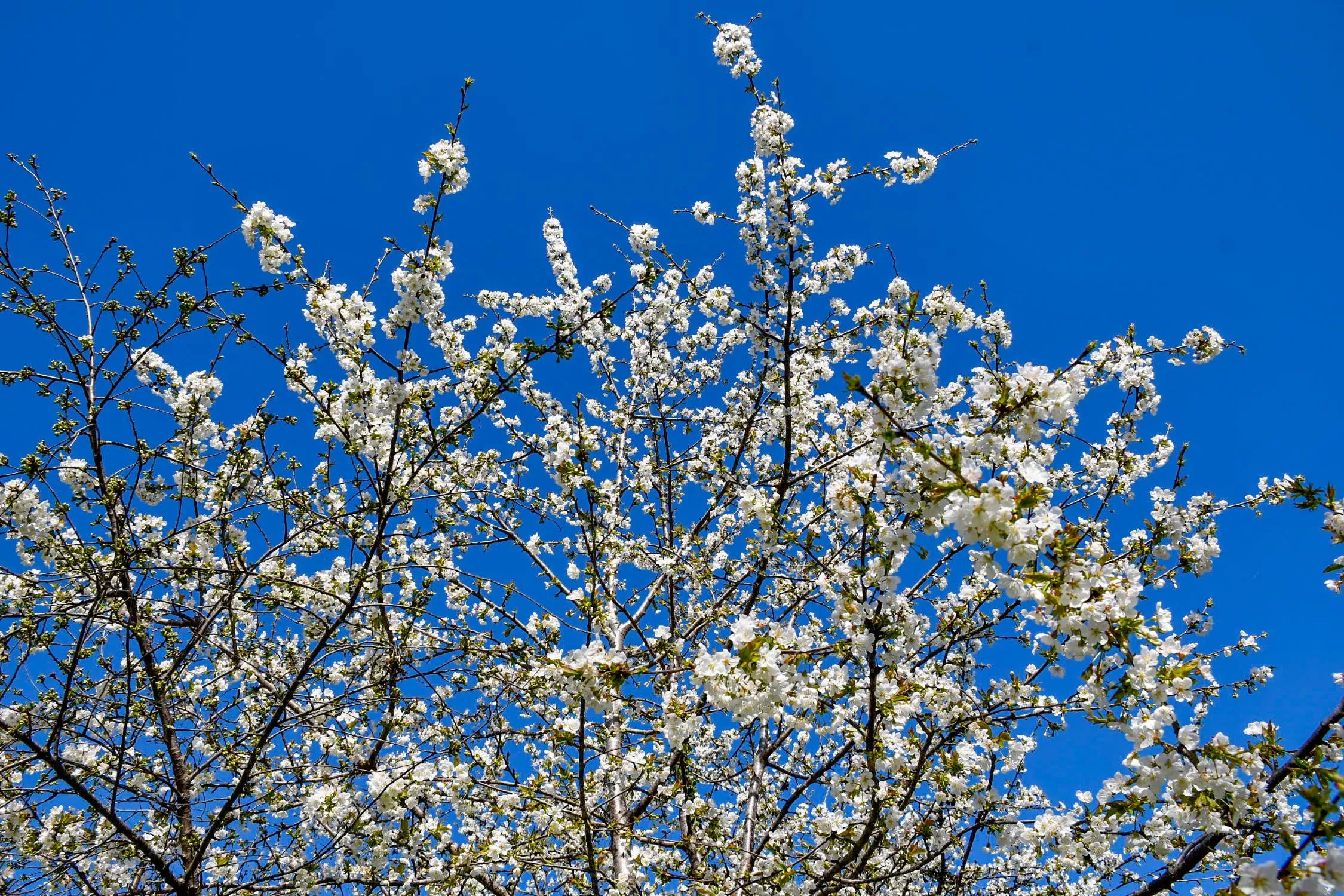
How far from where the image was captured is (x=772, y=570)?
5617 millimetres

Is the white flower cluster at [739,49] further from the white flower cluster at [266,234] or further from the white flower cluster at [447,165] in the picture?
the white flower cluster at [266,234]

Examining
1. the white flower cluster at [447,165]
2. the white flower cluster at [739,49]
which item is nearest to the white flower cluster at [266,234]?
the white flower cluster at [447,165]

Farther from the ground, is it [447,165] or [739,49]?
[739,49]

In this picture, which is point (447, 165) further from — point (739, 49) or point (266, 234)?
point (739, 49)

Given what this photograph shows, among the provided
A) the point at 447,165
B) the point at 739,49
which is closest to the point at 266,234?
the point at 447,165

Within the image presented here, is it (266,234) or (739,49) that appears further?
(739,49)

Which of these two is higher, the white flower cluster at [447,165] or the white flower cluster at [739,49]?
the white flower cluster at [739,49]

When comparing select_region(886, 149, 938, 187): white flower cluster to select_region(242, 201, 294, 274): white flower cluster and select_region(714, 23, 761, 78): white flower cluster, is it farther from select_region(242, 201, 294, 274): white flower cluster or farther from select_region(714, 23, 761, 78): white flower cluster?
select_region(242, 201, 294, 274): white flower cluster

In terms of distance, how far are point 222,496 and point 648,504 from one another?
337 centimetres

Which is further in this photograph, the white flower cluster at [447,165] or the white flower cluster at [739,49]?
the white flower cluster at [739,49]

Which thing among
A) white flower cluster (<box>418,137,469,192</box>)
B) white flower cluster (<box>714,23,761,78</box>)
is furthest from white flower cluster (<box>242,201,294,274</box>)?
white flower cluster (<box>714,23,761,78</box>)

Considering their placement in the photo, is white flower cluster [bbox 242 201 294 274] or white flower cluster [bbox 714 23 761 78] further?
white flower cluster [bbox 714 23 761 78]

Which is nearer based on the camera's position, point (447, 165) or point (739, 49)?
point (447, 165)

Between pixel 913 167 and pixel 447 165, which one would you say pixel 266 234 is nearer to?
pixel 447 165
